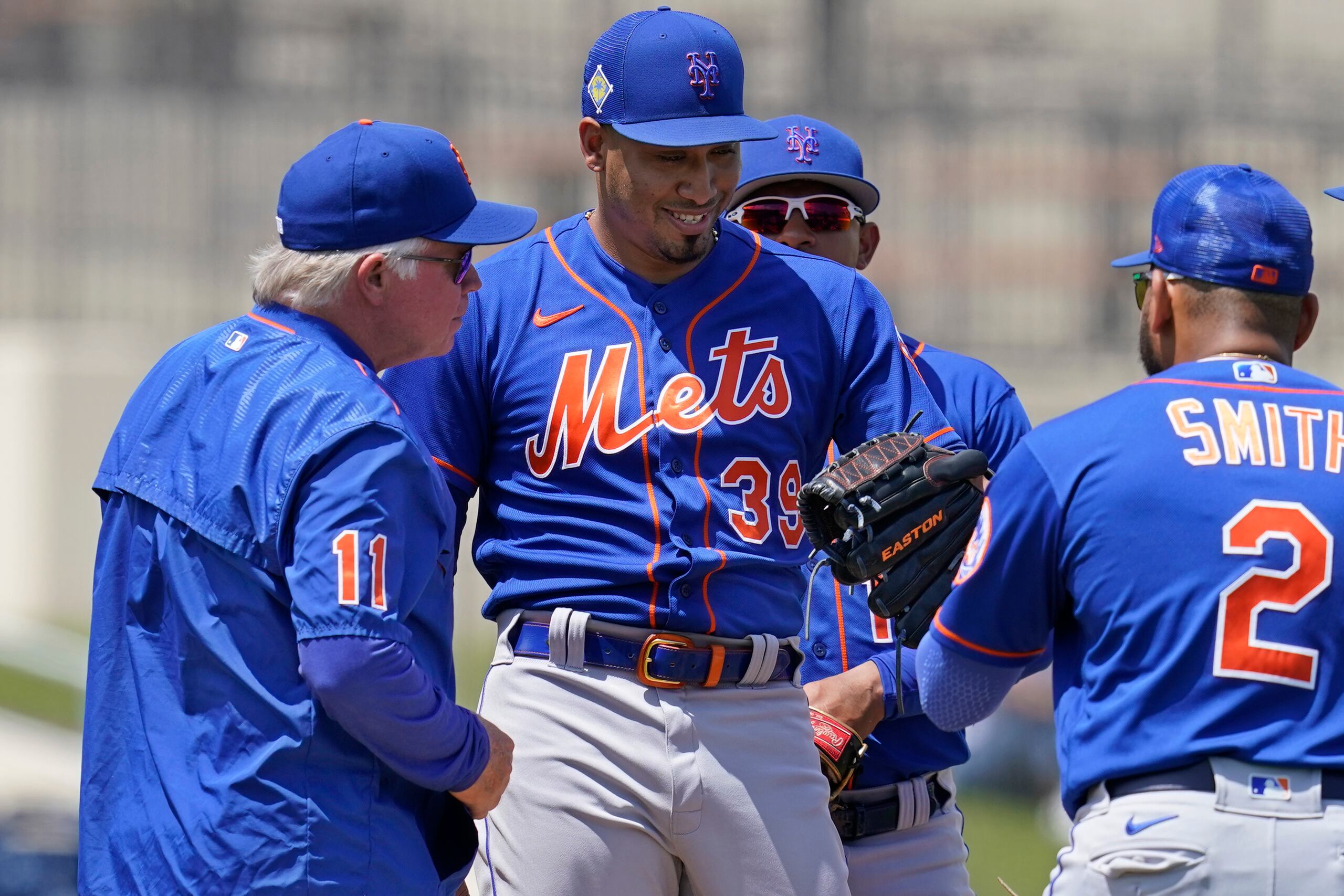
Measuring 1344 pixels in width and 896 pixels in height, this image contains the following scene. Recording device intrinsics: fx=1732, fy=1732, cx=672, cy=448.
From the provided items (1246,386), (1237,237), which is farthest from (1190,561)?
(1237,237)

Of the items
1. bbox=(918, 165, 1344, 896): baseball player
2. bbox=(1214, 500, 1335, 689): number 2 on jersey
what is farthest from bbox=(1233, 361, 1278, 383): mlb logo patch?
bbox=(1214, 500, 1335, 689): number 2 on jersey

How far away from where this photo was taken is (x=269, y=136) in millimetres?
11844

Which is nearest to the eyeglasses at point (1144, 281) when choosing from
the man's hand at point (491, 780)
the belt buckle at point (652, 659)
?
the belt buckle at point (652, 659)

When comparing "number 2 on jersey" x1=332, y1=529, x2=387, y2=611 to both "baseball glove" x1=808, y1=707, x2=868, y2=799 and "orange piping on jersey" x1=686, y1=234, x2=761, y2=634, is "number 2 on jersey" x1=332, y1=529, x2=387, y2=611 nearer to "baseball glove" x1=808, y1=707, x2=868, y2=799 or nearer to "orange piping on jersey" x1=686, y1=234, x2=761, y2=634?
"orange piping on jersey" x1=686, y1=234, x2=761, y2=634

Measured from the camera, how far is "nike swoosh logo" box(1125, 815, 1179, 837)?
2490 millimetres

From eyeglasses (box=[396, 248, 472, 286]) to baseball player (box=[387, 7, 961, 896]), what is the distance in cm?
37

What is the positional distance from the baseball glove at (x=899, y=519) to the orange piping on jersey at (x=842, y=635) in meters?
0.49

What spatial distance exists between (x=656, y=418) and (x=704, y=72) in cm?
66

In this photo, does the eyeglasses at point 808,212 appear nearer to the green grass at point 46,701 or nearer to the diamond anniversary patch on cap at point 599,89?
the diamond anniversary patch on cap at point 599,89

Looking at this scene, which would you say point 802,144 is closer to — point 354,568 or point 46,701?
point 354,568

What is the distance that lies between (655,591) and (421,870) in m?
0.70

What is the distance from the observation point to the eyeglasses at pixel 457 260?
279 cm

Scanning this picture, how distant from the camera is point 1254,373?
2.60 meters

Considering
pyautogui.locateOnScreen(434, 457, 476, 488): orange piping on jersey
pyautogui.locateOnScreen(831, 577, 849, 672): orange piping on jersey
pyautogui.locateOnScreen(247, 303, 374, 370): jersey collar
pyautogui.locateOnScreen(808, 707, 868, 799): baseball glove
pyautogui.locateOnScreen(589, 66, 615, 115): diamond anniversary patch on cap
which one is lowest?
pyautogui.locateOnScreen(808, 707, 868, 799): baseball glove
